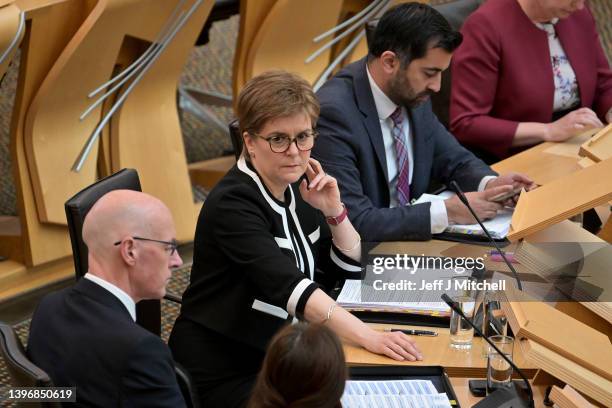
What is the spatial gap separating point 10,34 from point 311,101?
142cm

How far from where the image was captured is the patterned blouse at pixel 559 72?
376 cm

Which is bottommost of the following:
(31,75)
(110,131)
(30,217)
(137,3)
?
(30,217)

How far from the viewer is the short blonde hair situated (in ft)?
7.69

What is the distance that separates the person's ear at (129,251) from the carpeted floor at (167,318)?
1.49 meters

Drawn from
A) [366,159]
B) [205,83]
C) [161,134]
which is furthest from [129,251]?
[205,83]

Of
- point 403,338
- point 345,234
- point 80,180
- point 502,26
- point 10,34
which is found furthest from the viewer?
point 80,180

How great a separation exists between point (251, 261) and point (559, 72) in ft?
6.50

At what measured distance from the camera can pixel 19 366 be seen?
1.66 metres

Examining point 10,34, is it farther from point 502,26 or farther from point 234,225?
point 502,26

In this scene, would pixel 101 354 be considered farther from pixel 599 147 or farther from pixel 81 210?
pixel 599 147

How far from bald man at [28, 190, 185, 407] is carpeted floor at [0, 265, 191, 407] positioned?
142cm

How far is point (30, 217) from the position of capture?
3.85 meters

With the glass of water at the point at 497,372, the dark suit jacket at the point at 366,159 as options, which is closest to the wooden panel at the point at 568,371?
the glass of water at the point at 497,372

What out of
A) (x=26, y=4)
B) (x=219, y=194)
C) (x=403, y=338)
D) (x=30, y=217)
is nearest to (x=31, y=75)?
(x=26, y=4)
